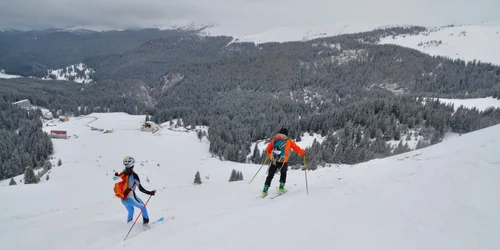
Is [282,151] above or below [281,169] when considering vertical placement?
above

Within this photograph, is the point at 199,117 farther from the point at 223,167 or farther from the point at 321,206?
the point at 321,206

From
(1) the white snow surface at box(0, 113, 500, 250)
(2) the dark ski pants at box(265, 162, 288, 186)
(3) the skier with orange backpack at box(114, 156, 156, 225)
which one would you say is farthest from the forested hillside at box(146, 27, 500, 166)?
(3) the skier with orange backpack at box(114, 156, 156, 225)

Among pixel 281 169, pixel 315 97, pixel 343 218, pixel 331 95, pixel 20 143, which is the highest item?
pixel 343 218

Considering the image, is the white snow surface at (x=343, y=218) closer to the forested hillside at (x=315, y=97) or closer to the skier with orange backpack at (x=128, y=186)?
the skier with orange backpack at (x=128, y=186)

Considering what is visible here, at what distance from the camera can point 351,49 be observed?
188875 mm

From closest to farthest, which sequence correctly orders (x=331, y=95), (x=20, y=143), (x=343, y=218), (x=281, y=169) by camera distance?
(x=343, y=218), (x=281, y=169), (x=20, y=143), (x=331, y=95)

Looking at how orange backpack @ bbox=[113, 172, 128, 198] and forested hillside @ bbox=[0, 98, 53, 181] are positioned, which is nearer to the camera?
orange backpack @ bbox=[113, 172, 128, 198]

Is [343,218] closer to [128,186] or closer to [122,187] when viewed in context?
[128,186]

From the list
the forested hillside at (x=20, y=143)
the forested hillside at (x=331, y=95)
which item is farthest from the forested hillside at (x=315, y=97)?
the forested hillside at (x=20, y=143)

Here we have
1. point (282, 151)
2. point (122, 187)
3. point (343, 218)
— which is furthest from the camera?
point (282, 151)

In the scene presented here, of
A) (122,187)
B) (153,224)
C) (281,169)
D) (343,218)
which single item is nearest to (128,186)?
(122,187)

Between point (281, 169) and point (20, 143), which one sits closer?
point (281, 169)

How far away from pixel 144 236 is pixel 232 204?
3.74 m

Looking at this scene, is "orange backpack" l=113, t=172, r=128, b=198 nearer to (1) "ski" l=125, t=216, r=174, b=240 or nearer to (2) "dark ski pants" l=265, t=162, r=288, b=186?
(1) "ski" l=125, t=216, r=174, b=240
